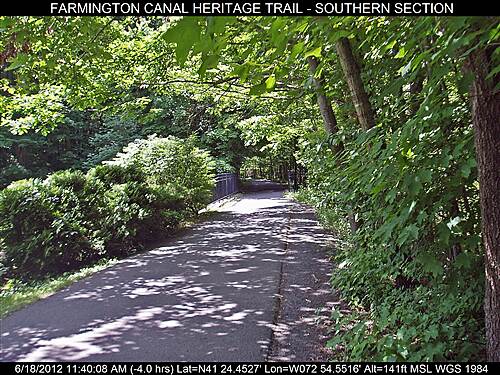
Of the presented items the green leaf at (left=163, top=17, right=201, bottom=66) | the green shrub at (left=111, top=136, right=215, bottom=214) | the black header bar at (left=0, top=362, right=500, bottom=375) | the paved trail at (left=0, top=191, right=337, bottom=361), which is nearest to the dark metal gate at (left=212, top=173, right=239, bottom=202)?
the green shrub at (left=111, top=136, right=215, bottom=214)

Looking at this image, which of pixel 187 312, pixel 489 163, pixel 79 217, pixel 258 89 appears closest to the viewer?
pixel 489 163

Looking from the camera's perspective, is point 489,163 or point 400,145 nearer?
point 489,163

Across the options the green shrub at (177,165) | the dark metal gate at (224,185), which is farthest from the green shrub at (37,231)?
the dark metal gate at (224,185)

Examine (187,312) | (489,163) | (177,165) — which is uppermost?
(177,165)

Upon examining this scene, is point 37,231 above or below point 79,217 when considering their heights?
below

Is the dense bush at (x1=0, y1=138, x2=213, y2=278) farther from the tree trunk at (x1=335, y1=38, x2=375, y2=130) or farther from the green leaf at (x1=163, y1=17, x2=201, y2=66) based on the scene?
the green leaf at (x1=163, y1=17, x2=201, y2=66)

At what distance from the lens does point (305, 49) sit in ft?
12.1

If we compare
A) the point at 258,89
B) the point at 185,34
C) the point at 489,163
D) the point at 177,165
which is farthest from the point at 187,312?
the point at 177,165

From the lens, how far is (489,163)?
2795 millimetres

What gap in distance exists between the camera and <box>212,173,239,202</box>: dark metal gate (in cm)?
2234

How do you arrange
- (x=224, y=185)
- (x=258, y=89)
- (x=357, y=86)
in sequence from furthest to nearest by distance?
(x=224, y=185) < (x=357, y=86) < (x=258, y=89)

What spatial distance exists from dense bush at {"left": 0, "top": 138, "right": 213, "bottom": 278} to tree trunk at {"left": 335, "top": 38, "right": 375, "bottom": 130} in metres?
6.28

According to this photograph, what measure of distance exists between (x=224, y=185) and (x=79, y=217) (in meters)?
16.0
